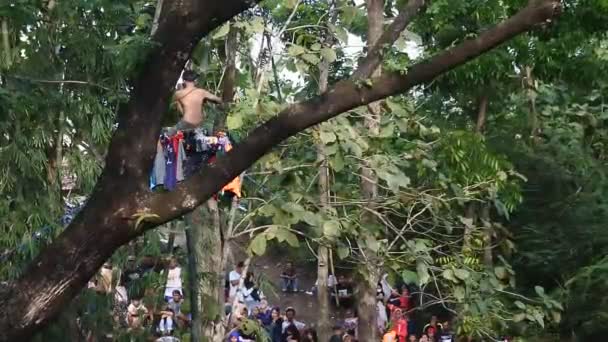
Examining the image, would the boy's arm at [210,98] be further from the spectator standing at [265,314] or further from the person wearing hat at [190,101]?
the spectator standing at [265,314]

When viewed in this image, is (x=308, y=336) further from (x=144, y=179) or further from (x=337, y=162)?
Result: (x=144, y=179)

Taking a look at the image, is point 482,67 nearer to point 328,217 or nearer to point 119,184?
point 328,217

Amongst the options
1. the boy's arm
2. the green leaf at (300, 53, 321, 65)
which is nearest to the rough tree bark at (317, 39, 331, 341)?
the green leaf at (300, 53, 321, 65)

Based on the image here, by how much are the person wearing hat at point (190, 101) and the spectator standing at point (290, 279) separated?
1161 centimetres

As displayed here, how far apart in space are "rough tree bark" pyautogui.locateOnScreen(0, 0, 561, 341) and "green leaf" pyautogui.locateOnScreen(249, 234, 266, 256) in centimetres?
100

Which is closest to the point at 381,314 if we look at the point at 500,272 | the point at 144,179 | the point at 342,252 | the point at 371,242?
the point at 500,272

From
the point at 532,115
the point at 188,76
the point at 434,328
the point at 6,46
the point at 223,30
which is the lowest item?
the point at 434,328

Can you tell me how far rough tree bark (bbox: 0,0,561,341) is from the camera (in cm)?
409

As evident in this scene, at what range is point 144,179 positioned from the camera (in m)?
4.19

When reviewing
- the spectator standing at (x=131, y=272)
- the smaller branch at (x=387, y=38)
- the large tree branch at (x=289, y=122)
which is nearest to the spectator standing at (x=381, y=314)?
the spectator standing at (x=131, y=272)

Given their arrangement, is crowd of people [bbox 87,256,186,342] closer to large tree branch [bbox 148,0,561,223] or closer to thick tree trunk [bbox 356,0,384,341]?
thick tree trunk [bbox 356,0,384,341]

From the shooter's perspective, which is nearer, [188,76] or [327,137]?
[327,137]

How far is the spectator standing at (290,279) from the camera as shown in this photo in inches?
661

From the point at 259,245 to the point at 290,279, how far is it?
11722 millimetres
